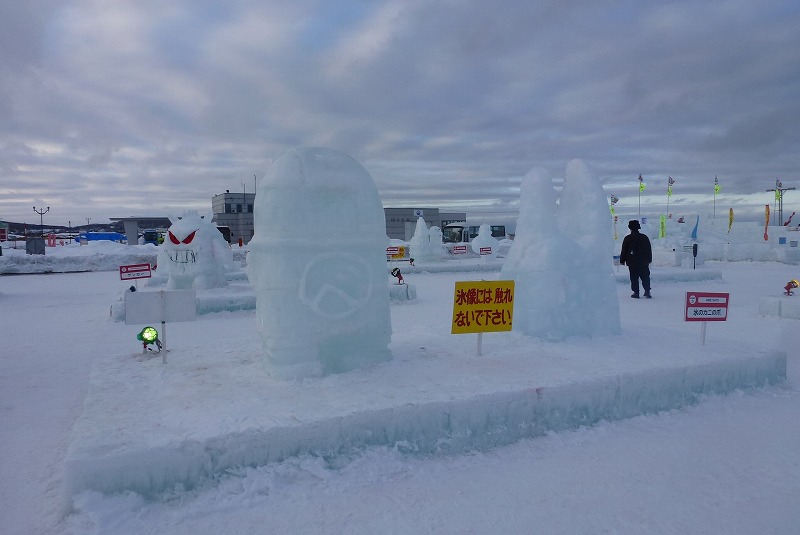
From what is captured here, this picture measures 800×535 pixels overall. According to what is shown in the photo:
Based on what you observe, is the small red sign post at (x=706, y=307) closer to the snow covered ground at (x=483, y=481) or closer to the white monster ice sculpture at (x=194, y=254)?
the snow covered ground at (x=483, y=481)

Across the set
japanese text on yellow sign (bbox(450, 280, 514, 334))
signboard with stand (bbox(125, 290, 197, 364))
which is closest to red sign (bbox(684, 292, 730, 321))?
japanese text on yellow sign (bbox(450, 280, 514, 334))

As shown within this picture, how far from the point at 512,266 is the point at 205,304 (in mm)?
6109

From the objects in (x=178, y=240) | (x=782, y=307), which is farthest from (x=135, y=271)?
(x=782, y=307)

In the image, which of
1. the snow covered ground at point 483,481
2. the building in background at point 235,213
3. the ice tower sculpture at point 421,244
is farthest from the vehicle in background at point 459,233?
the snow covered ground at point 483,481

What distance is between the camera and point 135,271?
962 centimetres

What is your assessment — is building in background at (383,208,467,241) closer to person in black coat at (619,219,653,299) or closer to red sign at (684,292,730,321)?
person in black coat at (619,219,653,299)

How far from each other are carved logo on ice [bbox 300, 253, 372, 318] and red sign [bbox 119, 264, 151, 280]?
6.46 meters

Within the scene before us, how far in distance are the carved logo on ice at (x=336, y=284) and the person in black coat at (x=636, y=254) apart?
7.37 meters

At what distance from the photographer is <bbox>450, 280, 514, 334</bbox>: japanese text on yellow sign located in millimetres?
4938

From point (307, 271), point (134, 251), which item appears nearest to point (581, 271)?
point (307, 271)

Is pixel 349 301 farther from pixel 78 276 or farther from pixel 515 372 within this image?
pixel 78 276

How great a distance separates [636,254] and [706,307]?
532 cm

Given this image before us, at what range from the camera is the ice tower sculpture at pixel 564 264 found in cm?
570

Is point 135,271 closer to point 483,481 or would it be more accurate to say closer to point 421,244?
point 483,481
